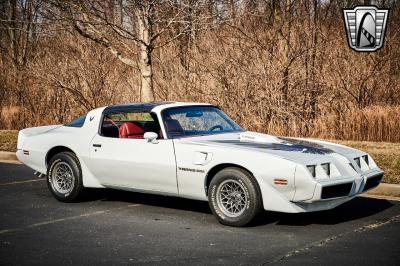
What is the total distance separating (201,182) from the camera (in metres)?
7.23

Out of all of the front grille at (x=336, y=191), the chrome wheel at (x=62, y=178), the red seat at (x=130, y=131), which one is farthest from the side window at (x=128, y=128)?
the front grille at (x=336, y=191)

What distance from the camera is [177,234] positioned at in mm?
6688

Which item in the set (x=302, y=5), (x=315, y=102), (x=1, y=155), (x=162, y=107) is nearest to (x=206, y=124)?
(x=162, y=107)

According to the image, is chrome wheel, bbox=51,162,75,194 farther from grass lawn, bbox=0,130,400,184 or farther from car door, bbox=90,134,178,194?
grass lawn, bbox=0,130,400,184

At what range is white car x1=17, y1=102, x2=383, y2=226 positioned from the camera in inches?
264

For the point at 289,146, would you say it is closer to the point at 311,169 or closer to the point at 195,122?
the point at 311,169

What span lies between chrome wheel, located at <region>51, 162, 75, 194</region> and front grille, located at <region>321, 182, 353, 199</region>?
11.6ft

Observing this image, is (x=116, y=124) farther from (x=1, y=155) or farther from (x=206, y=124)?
(x=1, y=155)

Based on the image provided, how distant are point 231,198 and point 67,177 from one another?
2.68 metres

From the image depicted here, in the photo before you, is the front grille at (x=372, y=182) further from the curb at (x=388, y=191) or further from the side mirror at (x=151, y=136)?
the side mirror at (x=151, y=136)

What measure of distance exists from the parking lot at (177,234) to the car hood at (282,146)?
0.78 metres

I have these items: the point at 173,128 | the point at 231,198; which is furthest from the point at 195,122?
the point at 231,198

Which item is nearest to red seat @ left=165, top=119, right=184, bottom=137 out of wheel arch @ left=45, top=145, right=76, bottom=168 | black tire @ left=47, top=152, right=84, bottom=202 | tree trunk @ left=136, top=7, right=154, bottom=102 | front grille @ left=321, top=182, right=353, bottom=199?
black tire @ left=47, top=152, right=84, bottom=202

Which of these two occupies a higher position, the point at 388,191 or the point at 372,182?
the point at 372,182
